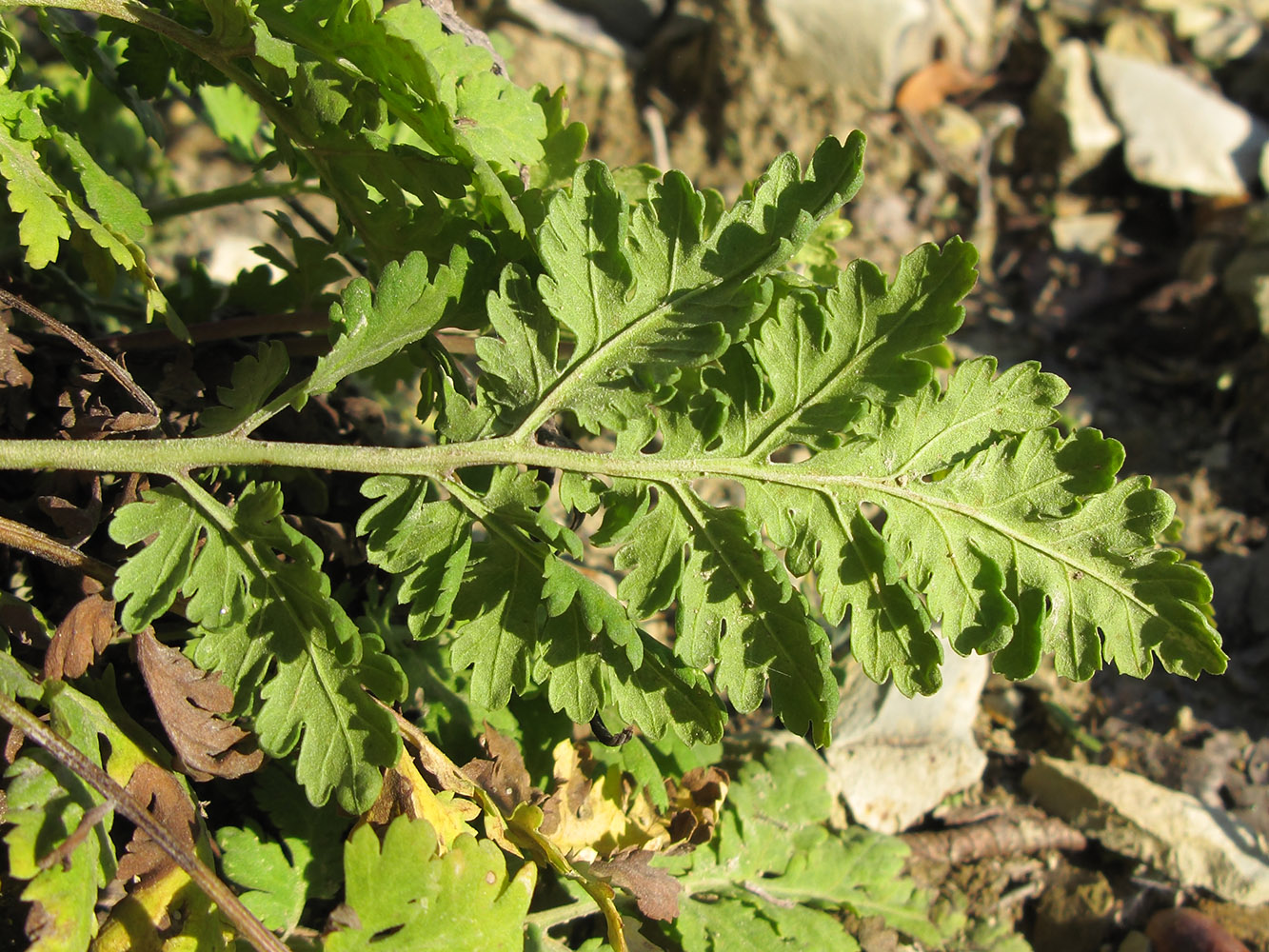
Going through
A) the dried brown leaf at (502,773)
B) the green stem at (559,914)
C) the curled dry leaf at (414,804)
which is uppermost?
the curled dry leaf at (414,804)

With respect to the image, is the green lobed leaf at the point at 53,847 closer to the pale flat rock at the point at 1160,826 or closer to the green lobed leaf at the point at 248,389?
the green lobed leaf at the point at 248,389

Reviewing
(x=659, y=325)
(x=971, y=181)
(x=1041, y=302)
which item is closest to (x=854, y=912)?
(x=659, y=325)

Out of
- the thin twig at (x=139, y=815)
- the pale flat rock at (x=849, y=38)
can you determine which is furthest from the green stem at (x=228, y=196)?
the pale flat rock at (x=849, y=38)

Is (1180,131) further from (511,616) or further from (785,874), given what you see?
(511,616)

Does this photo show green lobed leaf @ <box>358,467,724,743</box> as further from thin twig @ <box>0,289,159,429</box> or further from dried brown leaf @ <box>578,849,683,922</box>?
thin twig @ <box>0,289,159,429</box>

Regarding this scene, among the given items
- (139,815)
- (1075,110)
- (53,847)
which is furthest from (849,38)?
(53,847)

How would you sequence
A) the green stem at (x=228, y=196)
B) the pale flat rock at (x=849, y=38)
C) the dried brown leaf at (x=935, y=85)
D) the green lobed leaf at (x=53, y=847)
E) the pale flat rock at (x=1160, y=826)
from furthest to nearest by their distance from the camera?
the dried brown leaf at (x=935, y=85)
the pale flat rock at (x=849, y=38)
the pale flat rock at (x=1160, y=826)
the green stem at (x=228, y=196)
the green lobed leaf at (x=53, y=847)

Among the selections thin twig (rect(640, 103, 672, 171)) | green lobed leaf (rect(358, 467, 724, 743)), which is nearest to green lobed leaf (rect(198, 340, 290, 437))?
green lobed leaf (rect(358, 467, 724, 743))
